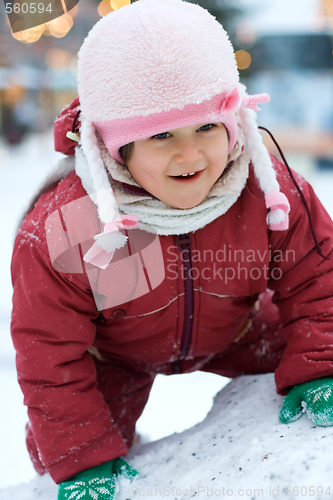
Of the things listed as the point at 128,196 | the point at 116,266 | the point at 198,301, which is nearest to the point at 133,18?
the point at 128,196

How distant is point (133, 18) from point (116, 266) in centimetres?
42

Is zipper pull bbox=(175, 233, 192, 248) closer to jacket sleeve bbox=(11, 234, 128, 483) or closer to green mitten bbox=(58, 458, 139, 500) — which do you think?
jacket sleeve bbox=(11, 234, 128, 483)

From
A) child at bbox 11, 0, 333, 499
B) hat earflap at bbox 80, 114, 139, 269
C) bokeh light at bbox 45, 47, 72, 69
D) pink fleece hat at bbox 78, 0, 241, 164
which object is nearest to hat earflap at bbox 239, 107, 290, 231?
child at bbox 11, 0, 333, 499

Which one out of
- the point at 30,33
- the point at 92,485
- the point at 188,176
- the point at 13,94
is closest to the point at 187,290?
the point at 188,176

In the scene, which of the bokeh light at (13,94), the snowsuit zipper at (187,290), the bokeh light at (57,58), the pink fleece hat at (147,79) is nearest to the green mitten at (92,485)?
the snowsuit zipper at (187,290)

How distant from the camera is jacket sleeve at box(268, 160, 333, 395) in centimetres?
89

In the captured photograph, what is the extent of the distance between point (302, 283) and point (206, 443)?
0.37 meters

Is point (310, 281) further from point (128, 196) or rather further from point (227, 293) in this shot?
point (128, 196)

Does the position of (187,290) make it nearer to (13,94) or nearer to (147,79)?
(147,79)

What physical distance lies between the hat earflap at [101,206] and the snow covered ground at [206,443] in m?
0.24

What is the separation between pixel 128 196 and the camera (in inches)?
33.7

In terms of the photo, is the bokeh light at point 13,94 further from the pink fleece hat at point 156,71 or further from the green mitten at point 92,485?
the green mitten at point 92,485

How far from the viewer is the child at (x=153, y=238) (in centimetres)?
75

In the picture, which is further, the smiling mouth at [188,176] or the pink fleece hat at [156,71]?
the smiling mouth at [188,176]
